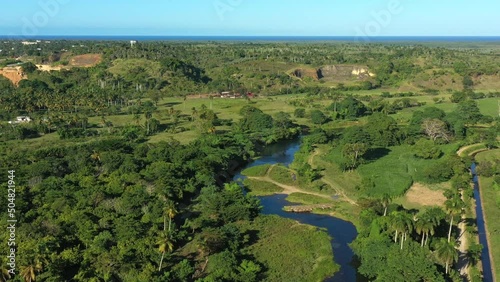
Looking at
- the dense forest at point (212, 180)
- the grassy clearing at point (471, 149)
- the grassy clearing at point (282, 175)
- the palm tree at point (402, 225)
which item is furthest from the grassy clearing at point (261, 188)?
the grassy clearing at point (471, 149)

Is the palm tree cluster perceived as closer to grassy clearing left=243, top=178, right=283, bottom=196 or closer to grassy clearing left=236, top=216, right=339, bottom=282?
grassy clearing left=236, top=216, right=339, bottom=282

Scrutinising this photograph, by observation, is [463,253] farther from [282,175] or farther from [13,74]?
[13,74]

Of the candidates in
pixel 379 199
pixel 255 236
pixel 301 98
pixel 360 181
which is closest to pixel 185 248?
pixel 255 236

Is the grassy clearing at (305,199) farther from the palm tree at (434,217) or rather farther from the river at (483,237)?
the river at (483,237)

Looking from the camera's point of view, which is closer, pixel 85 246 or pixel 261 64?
pixel 85 246

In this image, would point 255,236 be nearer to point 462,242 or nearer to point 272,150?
point 462,242

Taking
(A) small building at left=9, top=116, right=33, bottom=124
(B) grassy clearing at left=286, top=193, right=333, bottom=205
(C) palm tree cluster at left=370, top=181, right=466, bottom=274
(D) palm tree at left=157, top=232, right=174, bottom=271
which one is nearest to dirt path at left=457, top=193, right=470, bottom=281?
(C) palm tree cluster at left=370, top=181, right=466, bottom=274

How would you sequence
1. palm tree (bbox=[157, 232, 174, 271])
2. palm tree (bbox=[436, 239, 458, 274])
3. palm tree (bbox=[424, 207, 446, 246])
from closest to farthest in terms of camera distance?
palm tree (bbox=[436, 239, 458, 274])
palm tree (bbox=[157, 232, 174, 271])
palm tree (bbox=[424, 207, 446, 246])
